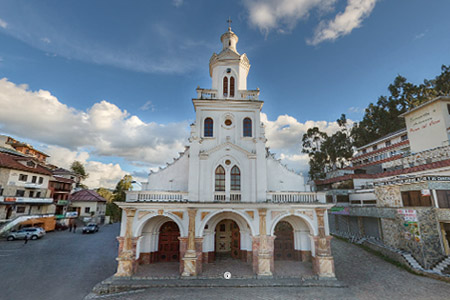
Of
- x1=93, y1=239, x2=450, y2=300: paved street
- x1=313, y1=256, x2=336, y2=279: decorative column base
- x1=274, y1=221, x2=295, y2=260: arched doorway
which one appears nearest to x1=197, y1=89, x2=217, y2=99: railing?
x1=274, y1=221, x2=295, y2=260: arched doorway

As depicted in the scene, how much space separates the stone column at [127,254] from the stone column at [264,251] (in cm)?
843

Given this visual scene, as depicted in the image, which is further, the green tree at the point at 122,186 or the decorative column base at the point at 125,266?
the green tree at the point at 122,186

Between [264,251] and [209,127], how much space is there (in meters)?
10.4

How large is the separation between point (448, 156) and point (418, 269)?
42.0 ft

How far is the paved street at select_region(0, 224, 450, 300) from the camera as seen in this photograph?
12.0 meters

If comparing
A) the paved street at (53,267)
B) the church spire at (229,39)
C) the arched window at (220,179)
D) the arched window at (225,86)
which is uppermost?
the church spire at (229,39)

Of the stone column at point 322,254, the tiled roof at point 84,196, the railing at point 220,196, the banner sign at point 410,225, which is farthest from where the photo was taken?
the tiled roof at point 84,196

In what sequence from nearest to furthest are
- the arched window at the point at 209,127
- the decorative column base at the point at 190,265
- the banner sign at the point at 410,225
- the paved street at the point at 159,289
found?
1. the paved street at the point at 159,289
2. the decorative column base at the point at 190,265
3. the banner sign at the point at 410,225
4. the arched window at the point at 209,127

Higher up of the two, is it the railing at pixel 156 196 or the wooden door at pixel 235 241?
the railing at pixel 156 196

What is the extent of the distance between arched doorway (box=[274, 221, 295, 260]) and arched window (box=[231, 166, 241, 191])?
18.1ft

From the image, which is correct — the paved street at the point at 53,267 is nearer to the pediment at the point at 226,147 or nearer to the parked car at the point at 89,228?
the parked car at the point at 89,228

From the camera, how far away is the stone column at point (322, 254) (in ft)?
46.4

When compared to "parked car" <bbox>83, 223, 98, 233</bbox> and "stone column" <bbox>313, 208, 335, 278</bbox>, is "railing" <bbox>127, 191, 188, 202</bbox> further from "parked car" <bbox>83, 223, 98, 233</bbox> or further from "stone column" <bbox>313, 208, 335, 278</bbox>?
"parked car" <bbox>83, 223, 98, 233</bbox>

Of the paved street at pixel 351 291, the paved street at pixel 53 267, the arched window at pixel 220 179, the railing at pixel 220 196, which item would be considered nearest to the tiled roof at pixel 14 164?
the paved street at pixel 53 267
